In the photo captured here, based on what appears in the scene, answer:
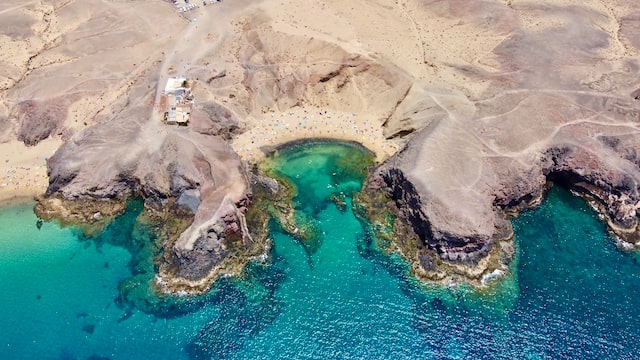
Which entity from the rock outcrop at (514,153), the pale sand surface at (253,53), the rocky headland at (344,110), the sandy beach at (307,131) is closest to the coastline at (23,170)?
the pale sand surface at (253,53)

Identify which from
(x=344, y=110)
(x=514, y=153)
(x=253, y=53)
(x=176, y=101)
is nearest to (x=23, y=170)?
(x=176, y=101)

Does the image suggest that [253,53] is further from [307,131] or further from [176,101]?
[307,131]

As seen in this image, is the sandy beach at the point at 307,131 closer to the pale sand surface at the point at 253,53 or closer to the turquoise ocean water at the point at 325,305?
the pale sand surface at the point at 253,53

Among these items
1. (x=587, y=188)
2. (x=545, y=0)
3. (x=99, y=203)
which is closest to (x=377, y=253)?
(x=587, y=188)

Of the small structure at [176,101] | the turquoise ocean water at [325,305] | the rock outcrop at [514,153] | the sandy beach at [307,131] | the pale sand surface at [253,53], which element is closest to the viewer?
the turquoise ocean water at [325,305]

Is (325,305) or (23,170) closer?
(325,305)
